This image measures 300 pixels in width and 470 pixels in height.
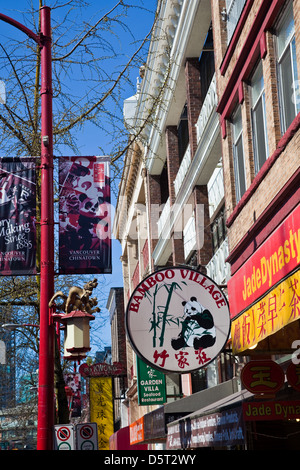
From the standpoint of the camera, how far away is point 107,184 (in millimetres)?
11789

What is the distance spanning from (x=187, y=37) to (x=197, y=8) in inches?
58.0

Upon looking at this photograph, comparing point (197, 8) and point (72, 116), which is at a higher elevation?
point (197, 8)

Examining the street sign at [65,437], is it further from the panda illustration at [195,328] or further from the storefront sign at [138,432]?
the storefront sign at [138,432]

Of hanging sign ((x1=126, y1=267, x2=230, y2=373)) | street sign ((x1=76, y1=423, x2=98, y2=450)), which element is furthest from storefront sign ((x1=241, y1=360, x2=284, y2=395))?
street sign ((x1=76, y1=423, x2=98, y2=450))

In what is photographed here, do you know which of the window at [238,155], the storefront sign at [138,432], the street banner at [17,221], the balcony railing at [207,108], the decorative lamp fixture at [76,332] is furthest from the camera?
the storefront sign at [138,432]

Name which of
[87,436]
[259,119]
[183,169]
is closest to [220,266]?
[183,169]

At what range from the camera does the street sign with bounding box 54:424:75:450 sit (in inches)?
474

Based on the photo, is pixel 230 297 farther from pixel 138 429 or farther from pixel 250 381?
pixel 138 429

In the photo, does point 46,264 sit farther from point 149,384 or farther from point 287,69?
point 149,384

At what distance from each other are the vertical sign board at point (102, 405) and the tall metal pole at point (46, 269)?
3665 centimetres

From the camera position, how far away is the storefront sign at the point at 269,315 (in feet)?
32.4

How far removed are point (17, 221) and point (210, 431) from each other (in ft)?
17.5

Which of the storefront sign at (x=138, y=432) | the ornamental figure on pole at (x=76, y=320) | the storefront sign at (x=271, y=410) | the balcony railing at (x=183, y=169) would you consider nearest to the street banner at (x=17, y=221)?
the ornamental figure on pole at (x=76, y=320)
